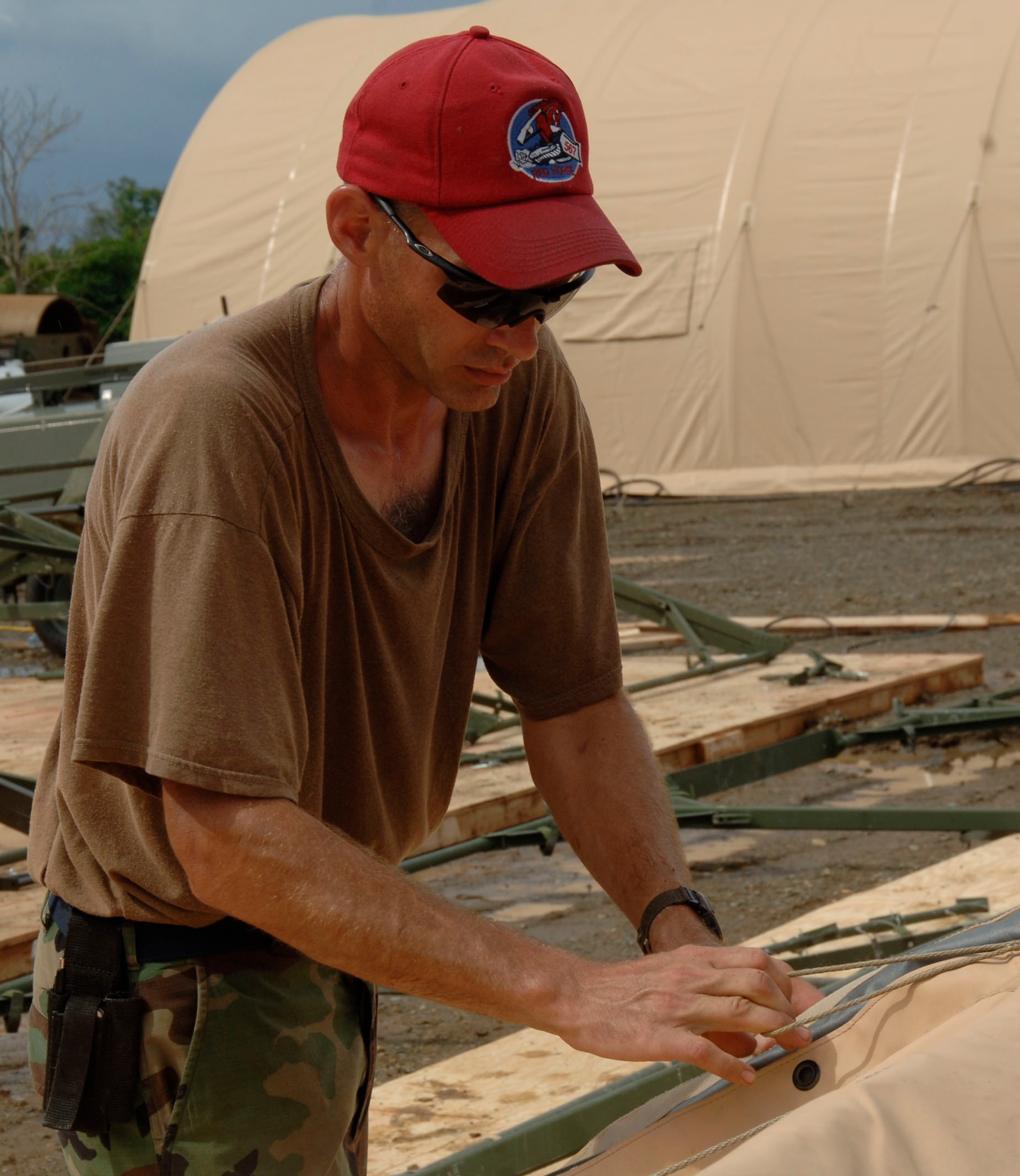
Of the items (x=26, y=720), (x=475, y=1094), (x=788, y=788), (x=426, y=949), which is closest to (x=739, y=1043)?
(x=426, y=949)

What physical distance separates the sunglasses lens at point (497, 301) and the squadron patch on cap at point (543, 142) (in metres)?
0.11

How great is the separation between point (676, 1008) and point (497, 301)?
2.44ft

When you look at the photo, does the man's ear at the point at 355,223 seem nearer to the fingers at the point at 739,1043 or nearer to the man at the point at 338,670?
the man at the point at 338,670

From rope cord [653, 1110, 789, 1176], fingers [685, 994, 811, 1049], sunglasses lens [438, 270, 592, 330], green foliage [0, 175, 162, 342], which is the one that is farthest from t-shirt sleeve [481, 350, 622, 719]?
green foliage [0, 175, 162, 342]

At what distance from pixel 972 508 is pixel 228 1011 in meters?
13.5

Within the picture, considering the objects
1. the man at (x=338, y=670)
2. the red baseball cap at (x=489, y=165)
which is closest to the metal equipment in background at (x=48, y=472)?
the man at (x=338, y=670)

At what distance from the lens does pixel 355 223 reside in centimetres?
173

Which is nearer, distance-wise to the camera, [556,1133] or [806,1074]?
[806,1074]

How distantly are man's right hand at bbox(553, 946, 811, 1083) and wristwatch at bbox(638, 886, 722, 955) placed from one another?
0.34 m

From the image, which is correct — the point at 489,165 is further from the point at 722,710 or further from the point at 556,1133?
the point at 722,710

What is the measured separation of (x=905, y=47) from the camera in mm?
17062

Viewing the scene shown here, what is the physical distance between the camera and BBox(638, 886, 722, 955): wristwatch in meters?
2.06

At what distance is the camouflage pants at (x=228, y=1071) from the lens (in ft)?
6.02

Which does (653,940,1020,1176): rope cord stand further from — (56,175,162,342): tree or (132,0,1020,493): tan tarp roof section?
(56,175,162,342): tree
